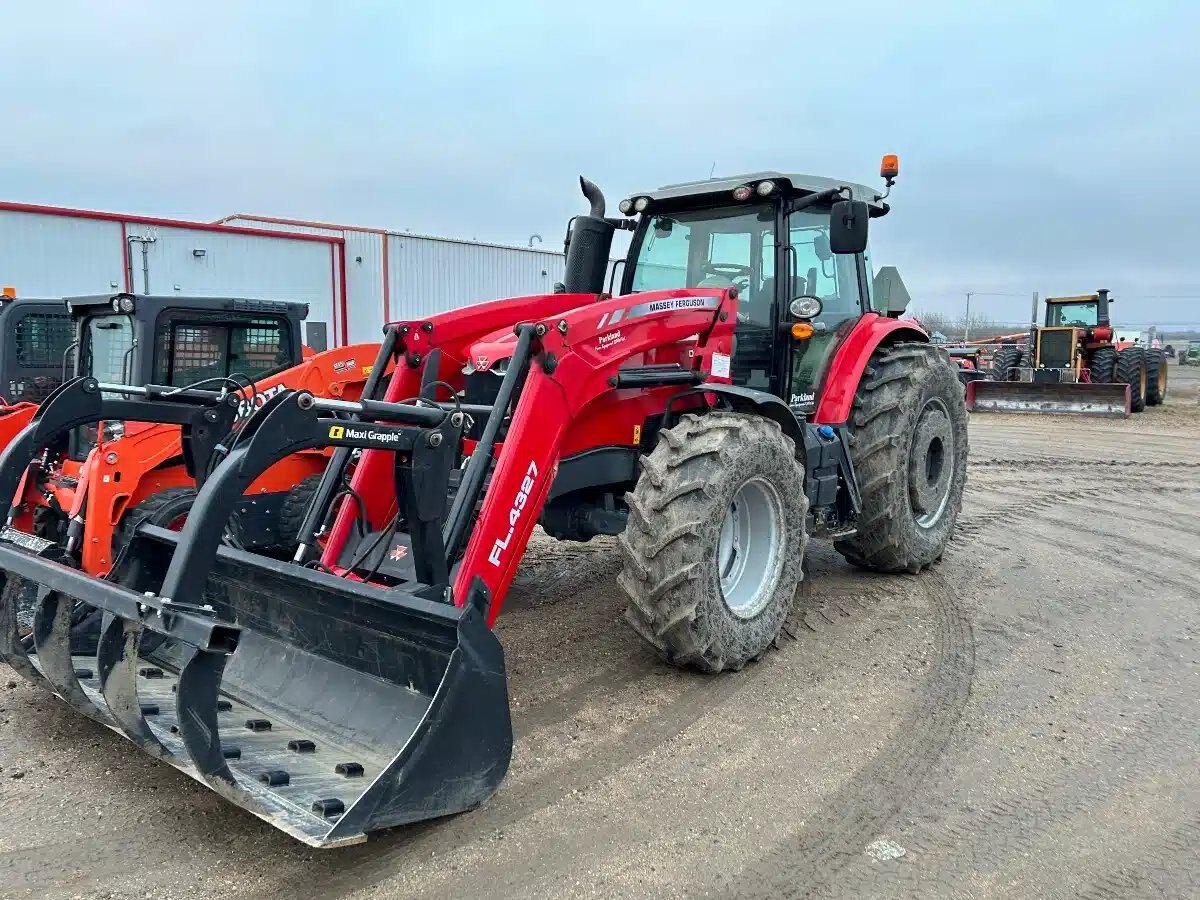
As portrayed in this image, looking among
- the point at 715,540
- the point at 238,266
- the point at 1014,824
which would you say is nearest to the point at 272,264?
the point at 238,266

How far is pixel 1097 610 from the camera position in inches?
221

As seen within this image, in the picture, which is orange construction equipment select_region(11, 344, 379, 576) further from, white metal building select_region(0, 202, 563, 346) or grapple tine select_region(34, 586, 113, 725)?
white metal building select_region(0, 202, 563, 346)

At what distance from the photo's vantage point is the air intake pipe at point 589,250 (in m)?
6.09

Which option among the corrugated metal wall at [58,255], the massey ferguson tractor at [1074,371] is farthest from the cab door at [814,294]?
the massey ferguson tractor at [1074,371]

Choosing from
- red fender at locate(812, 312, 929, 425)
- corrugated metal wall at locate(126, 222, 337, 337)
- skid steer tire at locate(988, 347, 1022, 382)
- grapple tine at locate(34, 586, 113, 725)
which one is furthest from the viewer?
skid steer tire at locate(988, 347, 1022, 382)

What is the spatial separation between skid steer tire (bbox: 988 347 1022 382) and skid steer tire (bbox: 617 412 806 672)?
18.2 meters

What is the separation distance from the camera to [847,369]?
5699 mm

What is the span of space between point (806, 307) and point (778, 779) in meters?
2.80

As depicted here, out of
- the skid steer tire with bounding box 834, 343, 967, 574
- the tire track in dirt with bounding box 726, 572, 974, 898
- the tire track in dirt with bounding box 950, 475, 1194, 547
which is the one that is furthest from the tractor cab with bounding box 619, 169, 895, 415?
the tire track in dirt with bounding box 950, 475, 1194, 547

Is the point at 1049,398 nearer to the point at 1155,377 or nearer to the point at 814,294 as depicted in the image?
the point at 1155,377

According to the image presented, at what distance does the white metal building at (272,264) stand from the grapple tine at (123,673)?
5857mm

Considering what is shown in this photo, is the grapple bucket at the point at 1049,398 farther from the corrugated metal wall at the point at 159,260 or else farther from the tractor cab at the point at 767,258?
the tractor cab at the point at 767,258

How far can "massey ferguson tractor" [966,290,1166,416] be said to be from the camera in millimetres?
18250

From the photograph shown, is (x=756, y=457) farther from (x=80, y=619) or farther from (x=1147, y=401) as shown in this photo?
(x=1147, y=401)
